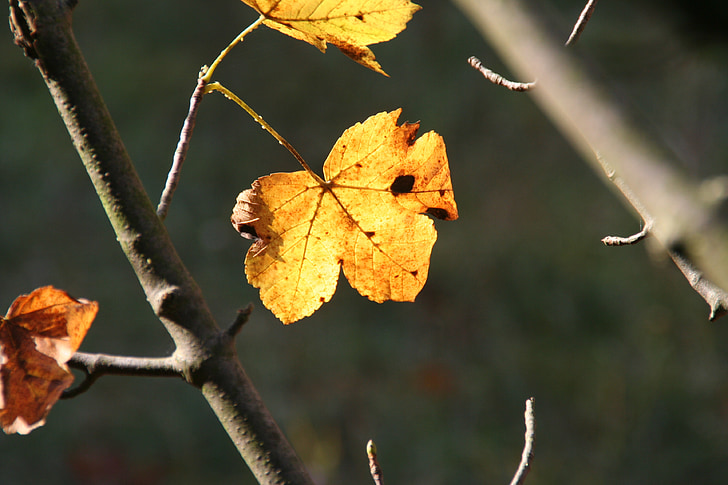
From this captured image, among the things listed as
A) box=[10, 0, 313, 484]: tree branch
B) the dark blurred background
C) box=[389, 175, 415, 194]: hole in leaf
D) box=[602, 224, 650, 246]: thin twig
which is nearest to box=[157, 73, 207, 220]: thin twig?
box=[10, 0, 313, 484]: tree branch

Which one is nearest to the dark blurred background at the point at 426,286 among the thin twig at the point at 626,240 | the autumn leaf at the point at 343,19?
the thin twig at the point at 626,240

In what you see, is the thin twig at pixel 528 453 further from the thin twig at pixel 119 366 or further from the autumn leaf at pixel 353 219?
the thin twig at pixel 119 366

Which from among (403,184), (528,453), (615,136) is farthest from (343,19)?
(528,453)

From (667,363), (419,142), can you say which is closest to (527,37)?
(419,142)

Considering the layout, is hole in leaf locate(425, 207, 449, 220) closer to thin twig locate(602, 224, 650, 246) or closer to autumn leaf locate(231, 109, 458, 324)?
autumn leaf locate(231, 109, 458, 324)

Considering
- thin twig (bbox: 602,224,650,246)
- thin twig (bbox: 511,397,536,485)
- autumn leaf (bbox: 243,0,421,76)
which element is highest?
autumn leaf (bbox: 243,0,421,76)

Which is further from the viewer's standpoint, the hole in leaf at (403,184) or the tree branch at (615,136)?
the hole in leaf at (403,184)
